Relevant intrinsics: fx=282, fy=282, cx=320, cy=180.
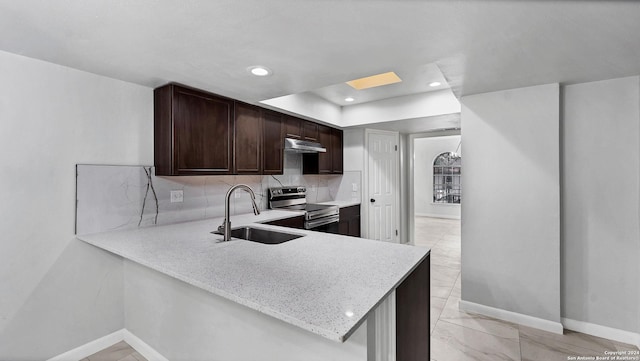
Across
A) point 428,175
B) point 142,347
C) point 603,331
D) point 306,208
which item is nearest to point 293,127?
point 306,208

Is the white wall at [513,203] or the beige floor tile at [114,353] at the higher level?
the white wall at [513,203]

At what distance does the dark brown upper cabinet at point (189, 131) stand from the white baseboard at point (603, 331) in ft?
10.9

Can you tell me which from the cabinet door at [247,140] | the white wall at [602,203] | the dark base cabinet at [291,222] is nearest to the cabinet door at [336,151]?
the dark base cabinet at [291,222]

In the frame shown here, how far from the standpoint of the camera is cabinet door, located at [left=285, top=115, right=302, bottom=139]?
3.50m

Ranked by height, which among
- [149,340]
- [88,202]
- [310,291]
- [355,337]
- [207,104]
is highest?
[207,104]

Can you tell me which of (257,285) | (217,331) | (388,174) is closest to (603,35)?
(257,285)

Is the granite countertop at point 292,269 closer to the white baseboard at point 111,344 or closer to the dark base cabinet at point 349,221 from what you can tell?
the white baseboard at point 111,344

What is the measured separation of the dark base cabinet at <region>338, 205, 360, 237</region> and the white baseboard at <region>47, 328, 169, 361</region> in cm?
249

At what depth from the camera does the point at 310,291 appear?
1.11m

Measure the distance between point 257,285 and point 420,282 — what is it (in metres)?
0.96

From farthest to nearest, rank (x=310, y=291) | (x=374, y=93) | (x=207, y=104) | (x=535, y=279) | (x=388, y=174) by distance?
(x=388, y=174) < (x=374, y=93) < (x=207, y=104) < (x=535, y=279) < (x=310, y=291)

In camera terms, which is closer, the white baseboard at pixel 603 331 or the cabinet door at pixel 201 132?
the white baseboard at pixel 603 331

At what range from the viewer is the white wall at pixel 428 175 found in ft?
27.1

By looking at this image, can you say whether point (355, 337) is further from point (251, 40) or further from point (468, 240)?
point (468, 240)
